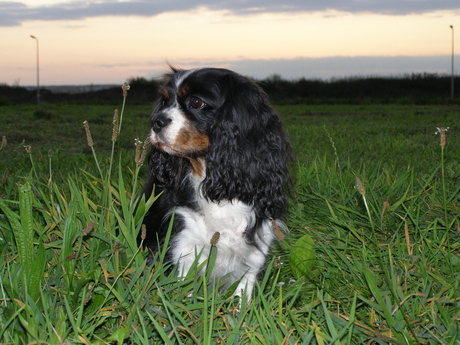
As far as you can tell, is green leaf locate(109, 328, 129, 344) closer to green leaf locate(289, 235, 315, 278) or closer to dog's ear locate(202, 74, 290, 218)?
dog's ear locate(202, 74, 290, 218)

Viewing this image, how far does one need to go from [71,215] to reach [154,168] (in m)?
0.86

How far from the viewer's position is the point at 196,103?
114 inches

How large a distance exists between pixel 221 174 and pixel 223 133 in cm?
23

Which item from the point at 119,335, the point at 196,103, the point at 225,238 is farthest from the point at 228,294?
the point at 196,103

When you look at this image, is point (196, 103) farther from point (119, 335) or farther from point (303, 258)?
point (119, 335)

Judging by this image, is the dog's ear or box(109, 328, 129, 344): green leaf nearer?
box(109, 328, 129, 344): green leaf

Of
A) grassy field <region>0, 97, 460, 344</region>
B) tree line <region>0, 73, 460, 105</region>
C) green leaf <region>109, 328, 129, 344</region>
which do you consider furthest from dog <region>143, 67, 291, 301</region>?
tree line <region>0, 73, 460, 105</region>

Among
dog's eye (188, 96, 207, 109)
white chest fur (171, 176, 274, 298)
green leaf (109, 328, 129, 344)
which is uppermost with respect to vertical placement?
dog's eye (188, 96, 207, 109)

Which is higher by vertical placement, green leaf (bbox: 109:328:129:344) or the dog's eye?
the dog's eye

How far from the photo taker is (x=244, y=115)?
302 centimetres

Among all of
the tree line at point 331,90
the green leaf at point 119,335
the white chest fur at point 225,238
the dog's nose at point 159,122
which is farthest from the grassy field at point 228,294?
the tree line at point 331,90

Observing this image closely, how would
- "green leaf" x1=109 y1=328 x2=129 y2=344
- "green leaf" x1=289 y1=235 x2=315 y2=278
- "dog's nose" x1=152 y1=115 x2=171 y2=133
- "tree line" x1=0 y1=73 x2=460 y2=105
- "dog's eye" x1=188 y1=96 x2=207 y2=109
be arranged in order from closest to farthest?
"green leaf" x1=109 y1=328 x2=129 y2=344, "dog's nose" x1=152 y1=115 x2=171 y2=133, "dog's eye" x1=188 y1=96 x2=207 y2=109, "green leaf" x1=289 y1=235 x2=315 y2=278, "tree line" x1=0 y1=73 x2=460 y2=105

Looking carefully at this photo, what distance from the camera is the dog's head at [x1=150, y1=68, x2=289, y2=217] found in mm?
2766

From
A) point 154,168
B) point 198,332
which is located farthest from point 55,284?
point 154,168
